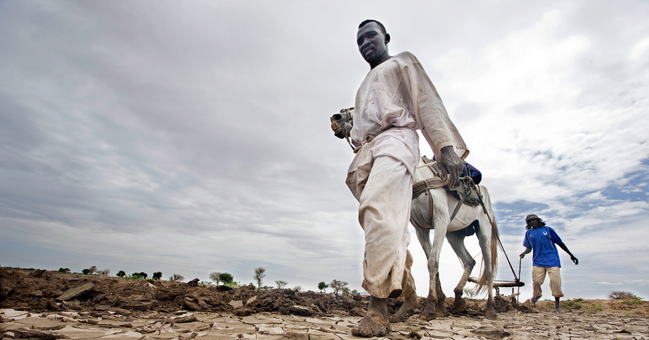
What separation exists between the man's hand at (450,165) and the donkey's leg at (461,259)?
3.38 metres

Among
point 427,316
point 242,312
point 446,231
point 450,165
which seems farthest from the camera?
point 446,231

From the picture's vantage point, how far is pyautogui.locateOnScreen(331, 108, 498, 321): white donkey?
3.85 m

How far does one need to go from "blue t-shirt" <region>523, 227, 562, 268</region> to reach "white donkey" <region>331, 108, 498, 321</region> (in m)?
1.86

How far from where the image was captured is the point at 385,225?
79.7 inches

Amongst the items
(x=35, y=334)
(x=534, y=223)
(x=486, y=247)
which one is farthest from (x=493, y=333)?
(x=534, y=223)

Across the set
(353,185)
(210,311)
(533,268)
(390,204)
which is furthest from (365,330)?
(533,268)

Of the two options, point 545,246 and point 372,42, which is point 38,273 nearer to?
point 372,42

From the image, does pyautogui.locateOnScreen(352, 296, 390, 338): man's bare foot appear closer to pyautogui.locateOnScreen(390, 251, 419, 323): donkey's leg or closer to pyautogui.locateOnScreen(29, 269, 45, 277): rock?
pyautogui.locateOnScreen(390, 251, 419, 323): donkey's leg

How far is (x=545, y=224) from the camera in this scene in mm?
7941

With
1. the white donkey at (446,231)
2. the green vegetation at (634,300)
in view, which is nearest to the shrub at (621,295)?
the green vegetation at (634,300)

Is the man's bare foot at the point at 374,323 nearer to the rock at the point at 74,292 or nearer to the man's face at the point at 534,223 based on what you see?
the rock at the point at 74,292

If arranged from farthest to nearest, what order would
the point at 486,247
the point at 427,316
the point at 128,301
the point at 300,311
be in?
the point at 486,247, the point at 427,316, the point at 300,311, the point at 128,301

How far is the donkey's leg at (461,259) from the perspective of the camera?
5.00 metres

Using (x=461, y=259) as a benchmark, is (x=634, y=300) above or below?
below
